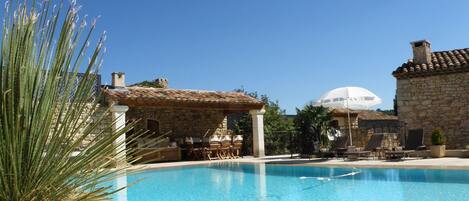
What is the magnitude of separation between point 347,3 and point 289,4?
5.79 ft

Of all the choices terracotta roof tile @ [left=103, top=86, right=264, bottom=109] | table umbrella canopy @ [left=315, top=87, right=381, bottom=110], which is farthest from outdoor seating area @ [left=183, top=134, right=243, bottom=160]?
table umbrella canopy @ [left=315, top=87, right=381, bottom=110]

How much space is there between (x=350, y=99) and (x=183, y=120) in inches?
293

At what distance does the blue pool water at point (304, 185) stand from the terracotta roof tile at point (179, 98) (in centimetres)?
297

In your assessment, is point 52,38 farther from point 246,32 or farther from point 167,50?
point 167,50

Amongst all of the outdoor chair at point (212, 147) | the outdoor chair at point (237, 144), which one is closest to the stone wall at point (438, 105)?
the outdoor chair at point (237, 144)

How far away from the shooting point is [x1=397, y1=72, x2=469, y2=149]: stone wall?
15.8 meters

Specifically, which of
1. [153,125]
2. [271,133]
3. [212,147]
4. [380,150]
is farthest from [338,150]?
[153,125]

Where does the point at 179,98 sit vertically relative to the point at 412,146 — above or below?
above

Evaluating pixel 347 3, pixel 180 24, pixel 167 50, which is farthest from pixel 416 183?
pixel 167 50

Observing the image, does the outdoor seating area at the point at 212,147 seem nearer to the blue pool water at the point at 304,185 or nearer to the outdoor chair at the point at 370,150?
the blue pool water at the point at 304,185

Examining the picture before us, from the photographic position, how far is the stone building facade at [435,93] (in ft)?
51.9

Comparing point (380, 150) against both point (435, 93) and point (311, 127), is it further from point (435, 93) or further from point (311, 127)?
point (435, 93)

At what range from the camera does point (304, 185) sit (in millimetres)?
10320

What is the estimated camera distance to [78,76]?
2.49m
